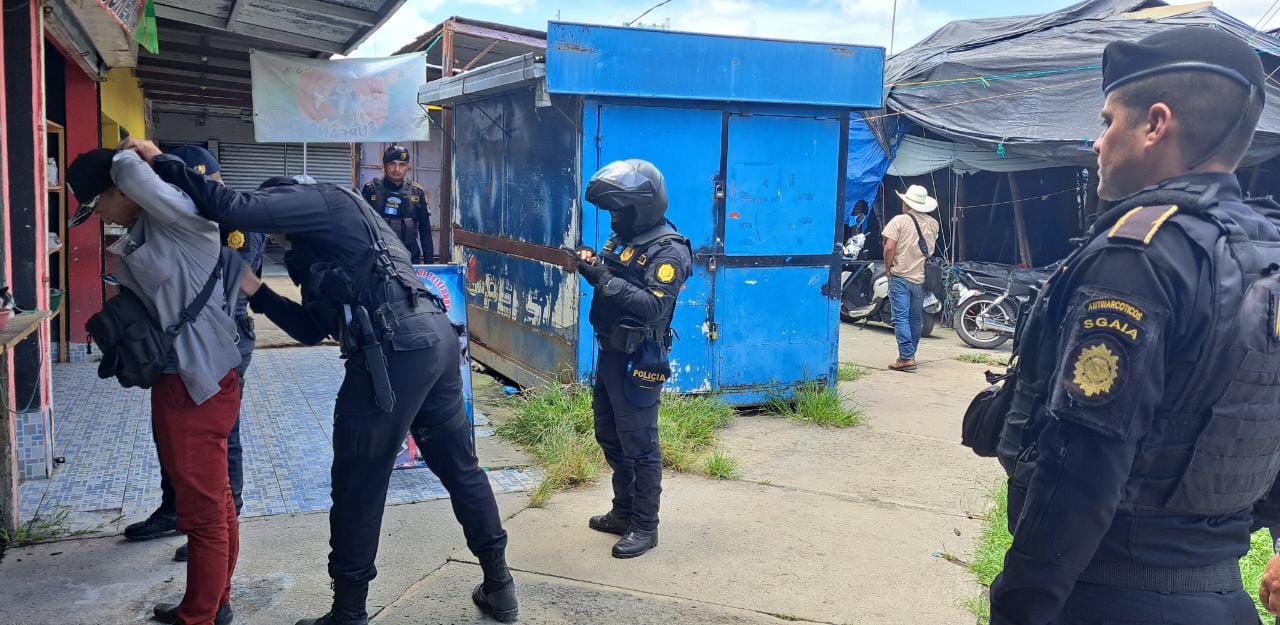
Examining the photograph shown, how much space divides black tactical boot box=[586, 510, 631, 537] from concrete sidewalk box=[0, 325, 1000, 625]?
0.04 metres

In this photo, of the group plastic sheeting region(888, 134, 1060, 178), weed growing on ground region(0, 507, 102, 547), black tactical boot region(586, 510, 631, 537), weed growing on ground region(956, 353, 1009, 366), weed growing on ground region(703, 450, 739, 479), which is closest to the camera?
weed growing on ground region(0, 507, 102, 547)

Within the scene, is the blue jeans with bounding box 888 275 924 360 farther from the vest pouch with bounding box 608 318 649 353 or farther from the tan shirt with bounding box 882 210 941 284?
the vest pouch with bounding box 608 318 649 353

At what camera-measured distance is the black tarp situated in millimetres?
10148

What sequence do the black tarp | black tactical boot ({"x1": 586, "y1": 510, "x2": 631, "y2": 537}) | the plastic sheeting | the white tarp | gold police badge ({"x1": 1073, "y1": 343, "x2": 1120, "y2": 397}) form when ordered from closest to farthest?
gold police badge ({"x1": 1073, "y1": 343, "x2": 1120, "y2": 397}) → black tactical boot ({"x1": 586, "y1": 510, "x2": 631, "y2": 537}) → the white tarp → the black tarp → the plastic sheeting

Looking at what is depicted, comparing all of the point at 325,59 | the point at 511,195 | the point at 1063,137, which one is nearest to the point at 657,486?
the point at 511,195

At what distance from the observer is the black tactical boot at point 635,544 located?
3922mm

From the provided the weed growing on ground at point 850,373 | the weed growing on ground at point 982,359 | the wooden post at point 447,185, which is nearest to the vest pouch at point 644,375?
the weed growing on ground at point 850,373

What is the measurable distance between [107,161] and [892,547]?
3.50 m

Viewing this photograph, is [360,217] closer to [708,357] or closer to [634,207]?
[634,207]

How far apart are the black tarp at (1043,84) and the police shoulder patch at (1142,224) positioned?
8.98m

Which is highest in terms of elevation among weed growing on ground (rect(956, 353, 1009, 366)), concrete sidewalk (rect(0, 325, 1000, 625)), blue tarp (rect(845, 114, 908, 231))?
blue tarp (rect(845, 114, 908, 231))

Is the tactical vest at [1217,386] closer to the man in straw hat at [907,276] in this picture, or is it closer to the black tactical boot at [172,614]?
the black tactical boot at [172,614]

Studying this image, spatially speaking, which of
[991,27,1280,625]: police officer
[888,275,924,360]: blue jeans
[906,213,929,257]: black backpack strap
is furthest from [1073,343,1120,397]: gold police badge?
[906,213,929,257]: black backpack strap

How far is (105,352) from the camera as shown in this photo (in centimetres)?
289
